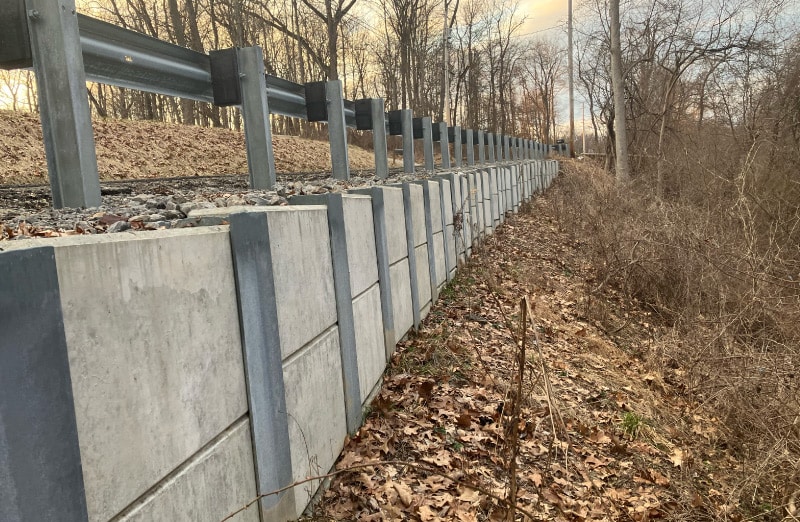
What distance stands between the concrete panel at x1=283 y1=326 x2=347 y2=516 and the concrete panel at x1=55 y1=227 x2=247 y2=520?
22.6 inches

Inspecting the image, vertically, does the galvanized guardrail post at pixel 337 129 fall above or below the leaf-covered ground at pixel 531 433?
above

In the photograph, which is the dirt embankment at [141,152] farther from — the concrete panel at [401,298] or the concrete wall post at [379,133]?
the concrete panel at [401,298]

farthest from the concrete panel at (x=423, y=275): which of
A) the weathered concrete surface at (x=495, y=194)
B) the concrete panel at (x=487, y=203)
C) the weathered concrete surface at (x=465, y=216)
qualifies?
the weathered concrete surface at (x=495, y=194)

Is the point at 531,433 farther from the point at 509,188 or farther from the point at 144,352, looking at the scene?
the point at 509,188

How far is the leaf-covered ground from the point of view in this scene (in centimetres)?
352

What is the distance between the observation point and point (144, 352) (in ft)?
6.05

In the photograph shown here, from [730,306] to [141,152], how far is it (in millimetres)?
11254

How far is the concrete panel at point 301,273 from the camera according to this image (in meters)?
2.91

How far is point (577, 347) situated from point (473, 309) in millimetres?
1386

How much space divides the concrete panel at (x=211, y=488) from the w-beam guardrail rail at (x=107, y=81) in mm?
1871

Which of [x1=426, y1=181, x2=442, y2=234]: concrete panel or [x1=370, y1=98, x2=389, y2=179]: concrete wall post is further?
[x1=370, y1=98, x2=389, y2=179]: concrete wall post

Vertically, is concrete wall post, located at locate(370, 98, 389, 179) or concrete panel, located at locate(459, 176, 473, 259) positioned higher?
concrete wall post, located at locate(370, 98, 389, 179)

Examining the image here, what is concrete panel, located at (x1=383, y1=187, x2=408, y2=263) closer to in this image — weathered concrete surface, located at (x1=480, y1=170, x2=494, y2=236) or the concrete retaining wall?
the concrete retaining wall

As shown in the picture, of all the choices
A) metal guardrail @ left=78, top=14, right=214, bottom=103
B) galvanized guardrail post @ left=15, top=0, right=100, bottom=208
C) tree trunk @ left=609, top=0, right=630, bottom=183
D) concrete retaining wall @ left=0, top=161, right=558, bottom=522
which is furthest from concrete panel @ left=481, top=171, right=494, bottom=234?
galvanized guardrail post @ left=15, top=0, right=100, bottom=208
